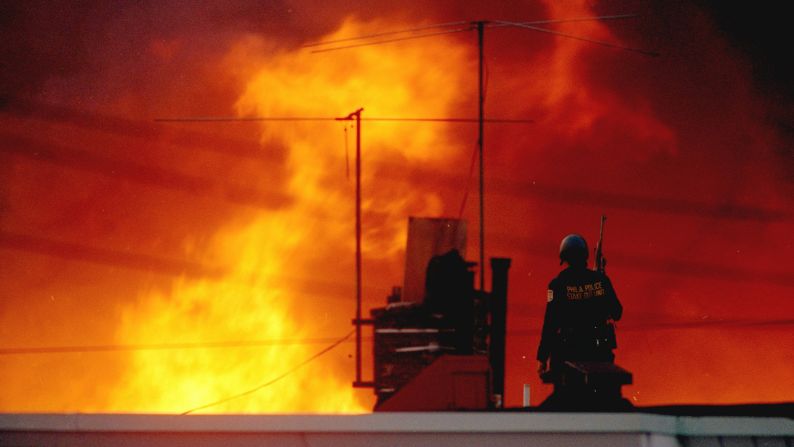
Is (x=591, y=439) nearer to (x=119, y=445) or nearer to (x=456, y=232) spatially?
(x=119, y=445)

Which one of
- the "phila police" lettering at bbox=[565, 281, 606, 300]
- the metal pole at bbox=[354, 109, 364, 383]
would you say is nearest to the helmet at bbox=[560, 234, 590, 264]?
the "phila police" lettering at bbox=[565, 281, 606, 300]

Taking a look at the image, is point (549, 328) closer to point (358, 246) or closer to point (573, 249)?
point (573, 249)

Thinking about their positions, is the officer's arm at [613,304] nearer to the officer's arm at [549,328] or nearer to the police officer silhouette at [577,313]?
the police officer silhouette at [577,313]

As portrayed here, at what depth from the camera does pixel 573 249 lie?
8.55 metres

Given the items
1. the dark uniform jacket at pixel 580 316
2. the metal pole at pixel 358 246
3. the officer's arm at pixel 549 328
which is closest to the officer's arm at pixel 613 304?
the dark uniform jacket at pixel 580 316

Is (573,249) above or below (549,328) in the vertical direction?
above

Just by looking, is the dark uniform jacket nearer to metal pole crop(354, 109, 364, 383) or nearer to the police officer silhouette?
the police officer silhouette

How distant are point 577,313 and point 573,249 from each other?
545 mm

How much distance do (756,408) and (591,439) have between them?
11.0 feet

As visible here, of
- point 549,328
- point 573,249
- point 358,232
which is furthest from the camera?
point 358,232

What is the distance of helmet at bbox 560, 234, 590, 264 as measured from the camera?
8539 millimetres

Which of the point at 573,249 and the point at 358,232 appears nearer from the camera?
the point at 573,249

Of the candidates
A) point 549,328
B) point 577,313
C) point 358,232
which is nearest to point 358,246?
point 358,232

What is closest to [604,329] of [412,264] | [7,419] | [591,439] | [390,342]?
[591,439]
